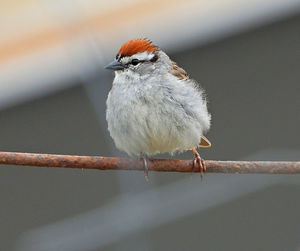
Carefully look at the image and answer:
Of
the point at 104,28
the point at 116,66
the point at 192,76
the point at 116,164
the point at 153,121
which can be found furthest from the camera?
the point at 104,28

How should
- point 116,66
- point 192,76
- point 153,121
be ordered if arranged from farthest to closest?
point 192,76 < point 116,66 < point 153,121

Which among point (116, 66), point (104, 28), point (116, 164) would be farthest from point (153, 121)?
point (104, 28)

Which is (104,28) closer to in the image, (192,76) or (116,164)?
(192,76)

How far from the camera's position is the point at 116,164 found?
232 centimetres

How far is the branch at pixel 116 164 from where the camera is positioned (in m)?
2.14

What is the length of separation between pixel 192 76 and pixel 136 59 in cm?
170

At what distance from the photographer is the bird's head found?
3.69 m

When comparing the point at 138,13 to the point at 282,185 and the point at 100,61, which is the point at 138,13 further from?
the point at 100,61

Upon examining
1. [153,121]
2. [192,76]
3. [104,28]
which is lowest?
[153,121]

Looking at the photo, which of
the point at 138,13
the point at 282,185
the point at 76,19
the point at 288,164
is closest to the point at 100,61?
the point at 76,19

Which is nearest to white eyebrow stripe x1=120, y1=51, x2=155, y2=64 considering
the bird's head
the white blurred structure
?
the bird's head

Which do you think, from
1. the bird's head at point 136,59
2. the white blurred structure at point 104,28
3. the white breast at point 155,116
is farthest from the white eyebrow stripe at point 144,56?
the white blurred structure at point 104,28

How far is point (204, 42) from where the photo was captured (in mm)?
5535

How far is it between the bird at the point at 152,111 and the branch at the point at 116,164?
86 centimetres
